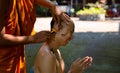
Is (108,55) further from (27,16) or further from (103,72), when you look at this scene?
(27,16)

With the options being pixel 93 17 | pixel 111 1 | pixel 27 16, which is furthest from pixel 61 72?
pixel 111 1

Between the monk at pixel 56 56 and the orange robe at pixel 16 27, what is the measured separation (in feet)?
0.60

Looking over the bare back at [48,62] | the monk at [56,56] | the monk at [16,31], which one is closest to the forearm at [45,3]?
the monk at [16,31]

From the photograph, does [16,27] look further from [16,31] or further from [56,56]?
[56,56]

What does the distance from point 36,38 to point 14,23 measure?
0.27 metres

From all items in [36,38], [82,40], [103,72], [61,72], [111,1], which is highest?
[36,38]

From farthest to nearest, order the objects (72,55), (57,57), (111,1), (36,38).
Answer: (111,1) < (72,55) < (57,57) < (36,38)

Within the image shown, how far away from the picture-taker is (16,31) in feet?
9.70

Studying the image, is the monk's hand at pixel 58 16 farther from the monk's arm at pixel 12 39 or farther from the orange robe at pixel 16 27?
the monk's arm at pixel 12 39

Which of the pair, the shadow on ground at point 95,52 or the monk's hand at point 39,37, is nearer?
the monk's hand at point 39,37

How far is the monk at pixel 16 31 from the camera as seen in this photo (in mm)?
2750

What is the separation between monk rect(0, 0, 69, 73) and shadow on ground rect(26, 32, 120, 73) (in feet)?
15.7

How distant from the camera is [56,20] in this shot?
293 cm

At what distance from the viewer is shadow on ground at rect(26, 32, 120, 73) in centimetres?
953
